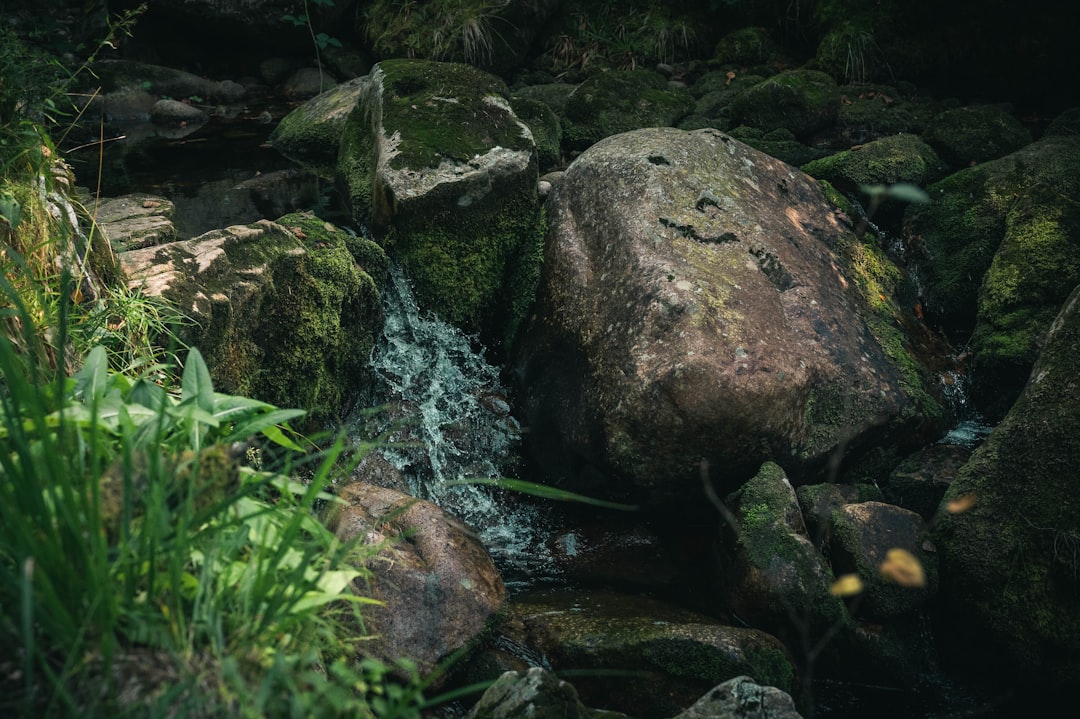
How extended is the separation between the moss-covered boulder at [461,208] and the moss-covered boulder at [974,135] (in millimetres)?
3825

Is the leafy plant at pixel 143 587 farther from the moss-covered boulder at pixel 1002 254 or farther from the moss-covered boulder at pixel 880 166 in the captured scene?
the moss-covered boulder at pixel 880 166

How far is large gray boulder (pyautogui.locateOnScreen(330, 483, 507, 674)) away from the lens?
3.07 m

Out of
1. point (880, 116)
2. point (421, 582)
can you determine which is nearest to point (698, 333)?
point (421, 582)

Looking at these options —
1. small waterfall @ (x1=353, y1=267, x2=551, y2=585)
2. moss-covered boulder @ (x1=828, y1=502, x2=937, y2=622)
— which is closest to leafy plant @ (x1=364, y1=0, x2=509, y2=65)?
small waterfall @ (x1=353, y1=267, x2=551, y2=585)

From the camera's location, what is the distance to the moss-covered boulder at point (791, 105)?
753cm

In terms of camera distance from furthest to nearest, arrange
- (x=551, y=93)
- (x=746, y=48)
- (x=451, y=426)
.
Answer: (x=746, y=48), (x=551, y=93), (x=451, y=426)

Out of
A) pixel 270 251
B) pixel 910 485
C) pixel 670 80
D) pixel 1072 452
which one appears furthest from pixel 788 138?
pixel 270 251

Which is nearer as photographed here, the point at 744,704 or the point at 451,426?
the point at 744,704

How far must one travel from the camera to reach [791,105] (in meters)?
7.53

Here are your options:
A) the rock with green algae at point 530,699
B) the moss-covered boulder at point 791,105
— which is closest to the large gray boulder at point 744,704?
the rock with green algae at point 530,699

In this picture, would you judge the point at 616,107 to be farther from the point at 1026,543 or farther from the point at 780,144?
the point at 1026,543

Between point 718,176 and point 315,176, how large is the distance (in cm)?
412

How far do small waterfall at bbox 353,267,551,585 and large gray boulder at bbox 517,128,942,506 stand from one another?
288mm

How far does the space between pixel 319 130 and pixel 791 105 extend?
14.9 feet
